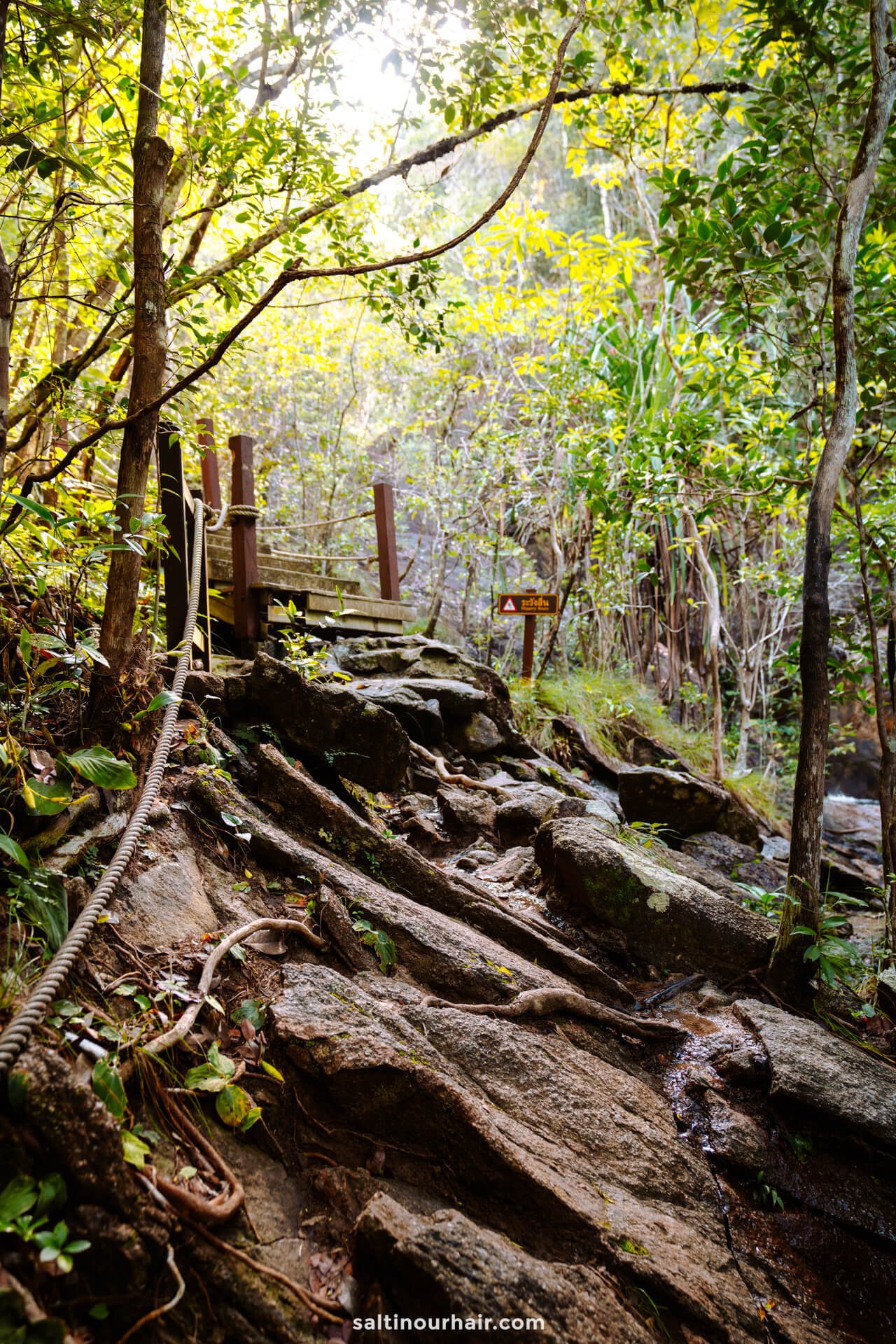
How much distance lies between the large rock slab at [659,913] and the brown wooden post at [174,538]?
2268 mm

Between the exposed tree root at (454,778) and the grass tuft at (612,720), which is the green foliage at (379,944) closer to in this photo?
the exposed tree root at (454,778)

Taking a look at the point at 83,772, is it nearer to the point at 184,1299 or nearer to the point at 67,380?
the point at 184,1299

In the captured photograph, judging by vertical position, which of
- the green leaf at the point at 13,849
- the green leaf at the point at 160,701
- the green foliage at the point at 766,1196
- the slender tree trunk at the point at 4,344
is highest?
the slender tree trunk at the point at 4,344

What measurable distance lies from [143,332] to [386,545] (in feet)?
16.0

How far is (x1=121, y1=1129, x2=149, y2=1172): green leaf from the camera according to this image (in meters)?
1.33

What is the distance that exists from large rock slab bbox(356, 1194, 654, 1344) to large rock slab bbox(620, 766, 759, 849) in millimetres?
4281

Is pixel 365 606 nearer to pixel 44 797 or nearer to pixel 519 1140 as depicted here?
pixel 44 797

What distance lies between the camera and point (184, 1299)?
4.11 feet

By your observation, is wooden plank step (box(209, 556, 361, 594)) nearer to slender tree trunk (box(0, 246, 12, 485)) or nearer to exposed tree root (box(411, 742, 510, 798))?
exposed tree root (box(411, 742, 510, 798))

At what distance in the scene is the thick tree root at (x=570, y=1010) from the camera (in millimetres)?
2537

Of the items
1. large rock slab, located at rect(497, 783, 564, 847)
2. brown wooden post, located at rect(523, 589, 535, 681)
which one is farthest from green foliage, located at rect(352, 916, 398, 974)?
brown wooden post, located at rect(523, 589, 535, 681)

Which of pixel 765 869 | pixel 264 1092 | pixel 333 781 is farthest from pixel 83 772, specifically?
pixel 765 869

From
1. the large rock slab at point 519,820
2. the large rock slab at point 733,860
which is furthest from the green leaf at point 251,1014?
the large rock slab at point 733,860

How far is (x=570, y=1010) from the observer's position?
283cm
